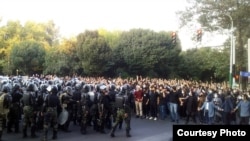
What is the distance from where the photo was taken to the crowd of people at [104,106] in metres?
15.4

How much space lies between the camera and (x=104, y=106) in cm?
1684

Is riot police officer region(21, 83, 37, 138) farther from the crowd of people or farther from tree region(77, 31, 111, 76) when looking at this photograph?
tree region(77, 31, 111, 76)

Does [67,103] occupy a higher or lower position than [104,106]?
higher

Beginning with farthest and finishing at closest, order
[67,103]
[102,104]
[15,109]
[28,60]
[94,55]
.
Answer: [28,60] < [94,55] < [67,103] < [102,104] < [15,109]

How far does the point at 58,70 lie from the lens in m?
51.7

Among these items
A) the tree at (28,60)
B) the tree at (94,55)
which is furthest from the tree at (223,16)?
the tree at (28,60)

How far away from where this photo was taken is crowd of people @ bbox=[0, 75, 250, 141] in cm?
1539

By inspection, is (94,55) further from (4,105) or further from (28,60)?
(4,105)

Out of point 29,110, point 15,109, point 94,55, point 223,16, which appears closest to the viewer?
point 29,110

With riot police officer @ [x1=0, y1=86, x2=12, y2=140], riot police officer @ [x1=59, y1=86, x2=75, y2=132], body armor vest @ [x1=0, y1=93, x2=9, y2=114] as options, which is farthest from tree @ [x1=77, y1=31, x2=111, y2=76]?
body armor vest @ [x1=0, y1=93, x2=9, y2=114]

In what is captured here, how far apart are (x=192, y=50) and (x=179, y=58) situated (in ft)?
13.7

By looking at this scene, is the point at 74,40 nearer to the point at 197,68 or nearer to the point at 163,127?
the point at 197,68

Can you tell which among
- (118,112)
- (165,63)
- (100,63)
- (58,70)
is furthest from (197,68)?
(118,112)

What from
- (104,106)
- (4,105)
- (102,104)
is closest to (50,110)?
(4,105)
